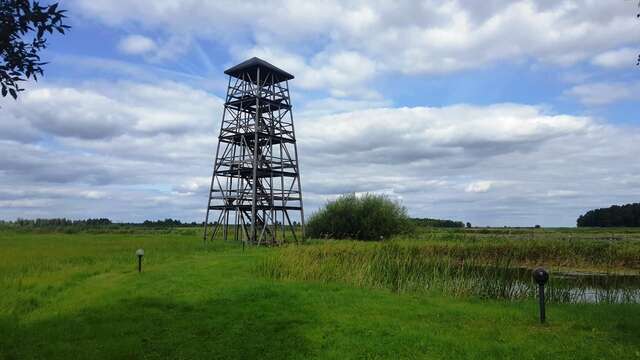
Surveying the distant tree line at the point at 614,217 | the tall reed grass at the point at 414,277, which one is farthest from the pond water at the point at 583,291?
the distant tree line at the point at 614,217

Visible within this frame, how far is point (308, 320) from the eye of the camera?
37.4 ft

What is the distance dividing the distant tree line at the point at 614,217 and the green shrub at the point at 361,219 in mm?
86724

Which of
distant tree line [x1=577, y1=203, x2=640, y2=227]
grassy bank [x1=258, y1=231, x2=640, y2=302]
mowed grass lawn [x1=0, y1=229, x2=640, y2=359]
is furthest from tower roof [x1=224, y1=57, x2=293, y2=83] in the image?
distant tree line [x1=577, y1=203, x2=640, y2=227]

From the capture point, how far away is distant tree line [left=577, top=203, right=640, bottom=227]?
116 metres

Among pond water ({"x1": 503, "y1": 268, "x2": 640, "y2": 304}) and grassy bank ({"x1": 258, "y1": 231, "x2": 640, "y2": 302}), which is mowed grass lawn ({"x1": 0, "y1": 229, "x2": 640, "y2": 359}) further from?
pond water ({"x1": 503, "y1": 268, "x2": 640, "y2": 304})

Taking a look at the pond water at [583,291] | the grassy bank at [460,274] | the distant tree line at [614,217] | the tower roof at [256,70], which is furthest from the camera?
the distant tree line at [614,217]

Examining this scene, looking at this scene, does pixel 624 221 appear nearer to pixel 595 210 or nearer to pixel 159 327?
pixel 595 210

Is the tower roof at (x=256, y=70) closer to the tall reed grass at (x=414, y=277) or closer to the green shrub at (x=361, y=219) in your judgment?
the green shrub at (x=361, y=219)

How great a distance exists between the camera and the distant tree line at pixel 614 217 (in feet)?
379

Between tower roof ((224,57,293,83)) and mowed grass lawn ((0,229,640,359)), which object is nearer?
mowed grass lawn ((0,229,640,359))

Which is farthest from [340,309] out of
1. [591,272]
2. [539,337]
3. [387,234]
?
[387,234]

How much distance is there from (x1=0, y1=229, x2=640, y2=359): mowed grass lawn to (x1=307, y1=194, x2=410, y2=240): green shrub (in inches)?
1426

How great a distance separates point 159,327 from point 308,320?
325 cm

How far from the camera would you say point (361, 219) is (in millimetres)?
52938
